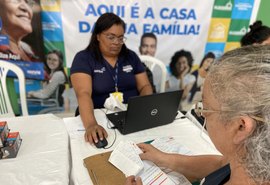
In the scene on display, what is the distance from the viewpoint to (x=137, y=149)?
0.98 m

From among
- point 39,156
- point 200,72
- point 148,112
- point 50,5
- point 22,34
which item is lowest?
point 200,72

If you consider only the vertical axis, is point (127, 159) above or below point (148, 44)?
below

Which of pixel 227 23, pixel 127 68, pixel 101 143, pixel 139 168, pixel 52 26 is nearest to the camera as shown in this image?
pixel 139 168

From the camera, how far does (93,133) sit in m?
1.10

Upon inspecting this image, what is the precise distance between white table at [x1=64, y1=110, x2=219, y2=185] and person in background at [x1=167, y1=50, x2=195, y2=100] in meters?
1.36

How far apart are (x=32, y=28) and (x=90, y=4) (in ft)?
1.90

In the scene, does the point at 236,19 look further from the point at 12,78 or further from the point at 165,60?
the point at 12,78

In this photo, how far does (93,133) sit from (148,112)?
289mm

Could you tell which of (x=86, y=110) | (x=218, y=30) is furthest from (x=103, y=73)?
(x=218, y=30)

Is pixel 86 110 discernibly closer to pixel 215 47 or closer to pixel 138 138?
pixel 138 138

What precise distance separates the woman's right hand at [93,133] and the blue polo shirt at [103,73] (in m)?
0.50

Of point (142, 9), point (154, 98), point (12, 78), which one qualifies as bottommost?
point (12, 78)

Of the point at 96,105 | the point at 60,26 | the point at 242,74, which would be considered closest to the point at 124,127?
the point at 96,105

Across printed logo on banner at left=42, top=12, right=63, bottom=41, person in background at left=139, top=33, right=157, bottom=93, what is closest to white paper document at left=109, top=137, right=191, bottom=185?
person in background at left=139, top=33, right=157, bottom=93
